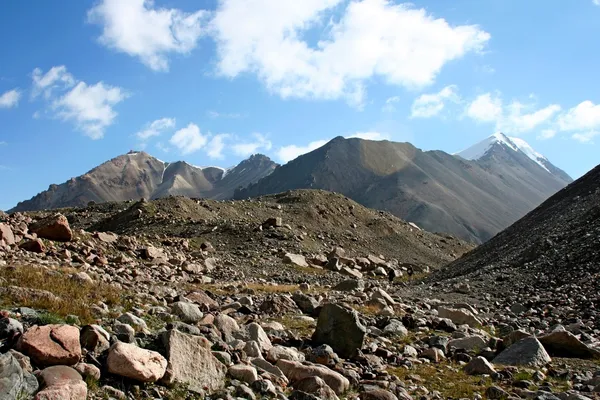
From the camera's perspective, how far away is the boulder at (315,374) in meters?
8.05

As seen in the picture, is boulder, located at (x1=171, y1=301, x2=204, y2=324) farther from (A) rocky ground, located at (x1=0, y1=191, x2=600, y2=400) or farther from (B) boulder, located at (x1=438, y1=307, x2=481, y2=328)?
(B) boulder, located at (x1=438, y1=307, x2=481, y2=328)

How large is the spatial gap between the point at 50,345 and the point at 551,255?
27.4 metres

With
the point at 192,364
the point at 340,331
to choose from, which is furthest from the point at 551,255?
the point at 192,364

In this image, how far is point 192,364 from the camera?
7191 millimetres

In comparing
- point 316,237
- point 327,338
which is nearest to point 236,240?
point 316,237

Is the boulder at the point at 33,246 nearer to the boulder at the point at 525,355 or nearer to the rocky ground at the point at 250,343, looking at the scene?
the rocky ground at the point at 250,343

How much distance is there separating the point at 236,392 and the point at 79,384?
2.15m

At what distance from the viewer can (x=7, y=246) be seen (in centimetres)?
1845

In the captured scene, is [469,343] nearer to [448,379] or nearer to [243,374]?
[448,379]

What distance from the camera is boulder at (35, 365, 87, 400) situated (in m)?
5.42

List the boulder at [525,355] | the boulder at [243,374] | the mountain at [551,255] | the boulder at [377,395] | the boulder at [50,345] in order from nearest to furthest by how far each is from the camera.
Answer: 1. the boulder at [50,345]
2. the boulder at [243,374]
3. the boulder at [377,395]
4. the boulder at [525,355]
5. the mountain at [551,255]

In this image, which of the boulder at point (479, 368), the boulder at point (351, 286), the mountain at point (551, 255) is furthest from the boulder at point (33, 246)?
the mountain at point (551, 255)

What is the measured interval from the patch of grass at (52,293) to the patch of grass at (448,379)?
5.91 m

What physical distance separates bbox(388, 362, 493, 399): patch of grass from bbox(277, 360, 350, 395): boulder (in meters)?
1.70
